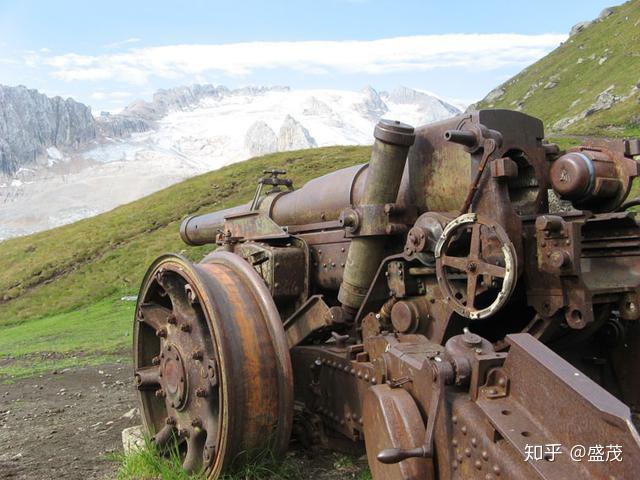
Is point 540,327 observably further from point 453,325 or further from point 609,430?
point 609,430

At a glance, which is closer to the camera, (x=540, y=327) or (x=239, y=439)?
(x=540, y=327)

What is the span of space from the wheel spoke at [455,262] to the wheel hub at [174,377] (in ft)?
6.83

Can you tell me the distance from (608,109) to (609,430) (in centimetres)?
4502

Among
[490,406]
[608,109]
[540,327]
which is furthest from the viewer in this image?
[608,109]

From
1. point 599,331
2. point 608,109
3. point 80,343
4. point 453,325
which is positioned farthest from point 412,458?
point 608,109

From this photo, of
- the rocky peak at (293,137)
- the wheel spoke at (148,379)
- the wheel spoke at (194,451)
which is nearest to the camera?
the wheel spoke at (194,451)

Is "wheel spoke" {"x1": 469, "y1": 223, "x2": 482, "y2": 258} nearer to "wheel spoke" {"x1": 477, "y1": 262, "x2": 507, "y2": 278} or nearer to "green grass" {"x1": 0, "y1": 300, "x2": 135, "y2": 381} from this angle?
"wheel spoke" {"x1": 477, "y1": 262, "x2": 507, "y2": 278}

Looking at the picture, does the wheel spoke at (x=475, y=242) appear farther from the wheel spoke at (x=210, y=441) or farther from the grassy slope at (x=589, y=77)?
Answer: the grassy slope at (x=589, y=77)

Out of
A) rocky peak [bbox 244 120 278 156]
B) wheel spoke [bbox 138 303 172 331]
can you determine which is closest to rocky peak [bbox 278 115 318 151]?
rocky peak [bbox 244 120 278 156]

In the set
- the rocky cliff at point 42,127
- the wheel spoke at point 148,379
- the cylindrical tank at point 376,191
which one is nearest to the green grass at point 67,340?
the wheel spoke at point 148,379

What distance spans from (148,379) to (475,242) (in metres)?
2.96

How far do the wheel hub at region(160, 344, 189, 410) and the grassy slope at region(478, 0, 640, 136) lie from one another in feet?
105

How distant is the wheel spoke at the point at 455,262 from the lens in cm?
345

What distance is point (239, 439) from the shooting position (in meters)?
4.03
